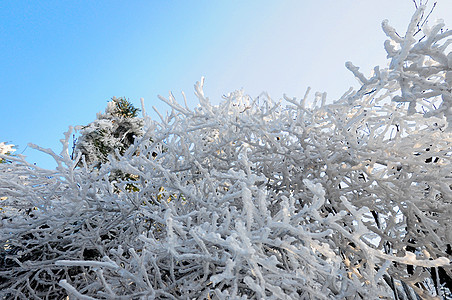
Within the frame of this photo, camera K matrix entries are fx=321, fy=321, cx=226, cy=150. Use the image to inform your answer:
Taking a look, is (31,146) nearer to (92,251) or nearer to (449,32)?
(92,251)

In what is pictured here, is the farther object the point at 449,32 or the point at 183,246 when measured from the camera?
the point at 183,246

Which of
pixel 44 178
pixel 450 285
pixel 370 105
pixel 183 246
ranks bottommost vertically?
pixel 450 285

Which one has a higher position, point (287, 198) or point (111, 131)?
point (111, 131)

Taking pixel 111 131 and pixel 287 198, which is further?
pixel 111 131

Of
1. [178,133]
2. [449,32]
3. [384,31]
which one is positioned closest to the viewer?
[449,32]

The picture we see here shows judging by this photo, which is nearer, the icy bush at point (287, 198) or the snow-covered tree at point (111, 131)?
the icy bush at point (287, 198)

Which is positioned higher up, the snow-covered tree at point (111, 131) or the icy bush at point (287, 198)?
the snow-covered tree at point (111, 131)

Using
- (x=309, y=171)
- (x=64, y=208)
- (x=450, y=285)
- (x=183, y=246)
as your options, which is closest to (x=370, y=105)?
(x=309, y=171)

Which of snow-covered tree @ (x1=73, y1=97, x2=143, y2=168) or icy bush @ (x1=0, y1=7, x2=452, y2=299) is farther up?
snow-covered tree @ (x1=73, y1=97, x2=143, y2=168)

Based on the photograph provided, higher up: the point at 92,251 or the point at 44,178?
the point at 44,178

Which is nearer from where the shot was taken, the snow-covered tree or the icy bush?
the icy bush

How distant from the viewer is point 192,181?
3150mm

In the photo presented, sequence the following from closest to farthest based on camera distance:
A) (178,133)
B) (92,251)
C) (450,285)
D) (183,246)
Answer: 1. (183,246)
2. (450,285)
3. (178,133)
4. (92,251)

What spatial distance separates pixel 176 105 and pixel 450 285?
113 inches
